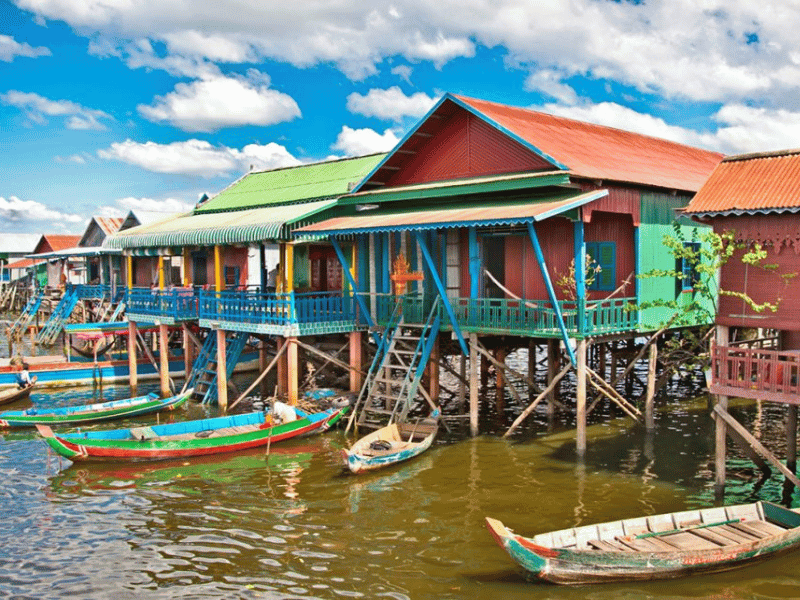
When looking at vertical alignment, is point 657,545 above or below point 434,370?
below

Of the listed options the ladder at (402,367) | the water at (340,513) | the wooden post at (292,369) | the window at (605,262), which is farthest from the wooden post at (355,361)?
the window at (605,262)

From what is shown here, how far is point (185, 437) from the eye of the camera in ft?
65.5

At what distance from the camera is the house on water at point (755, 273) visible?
14500 mm

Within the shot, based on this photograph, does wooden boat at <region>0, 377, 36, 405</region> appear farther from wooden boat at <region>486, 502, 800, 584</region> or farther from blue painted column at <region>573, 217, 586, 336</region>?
wooden boat at <region>486, 502, 800, 584</region>

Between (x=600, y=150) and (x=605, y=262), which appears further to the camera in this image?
(x=600, y=150)

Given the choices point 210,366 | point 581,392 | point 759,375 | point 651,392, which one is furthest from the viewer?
point 210,366

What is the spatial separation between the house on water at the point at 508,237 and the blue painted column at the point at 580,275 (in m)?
0.03

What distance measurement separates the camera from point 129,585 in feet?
41.1

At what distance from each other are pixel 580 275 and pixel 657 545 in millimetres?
7358

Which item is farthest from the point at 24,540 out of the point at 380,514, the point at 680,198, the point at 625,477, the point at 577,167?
the point at 680,198

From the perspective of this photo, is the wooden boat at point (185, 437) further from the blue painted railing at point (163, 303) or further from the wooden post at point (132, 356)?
the wooden post at point (132, 356)

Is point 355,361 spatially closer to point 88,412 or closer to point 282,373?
point 282,373

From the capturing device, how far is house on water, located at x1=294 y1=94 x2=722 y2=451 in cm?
1877

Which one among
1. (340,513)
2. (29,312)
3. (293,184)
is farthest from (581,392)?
(29,312)
